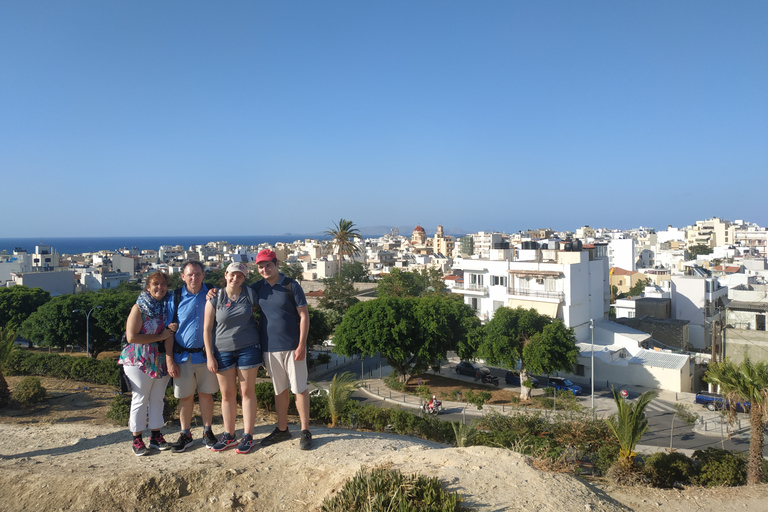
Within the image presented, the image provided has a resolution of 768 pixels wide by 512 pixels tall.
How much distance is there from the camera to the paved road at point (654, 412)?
2086 cm

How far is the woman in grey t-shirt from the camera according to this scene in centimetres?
616

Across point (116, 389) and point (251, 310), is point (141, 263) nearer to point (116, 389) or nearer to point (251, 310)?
point (116, 389)

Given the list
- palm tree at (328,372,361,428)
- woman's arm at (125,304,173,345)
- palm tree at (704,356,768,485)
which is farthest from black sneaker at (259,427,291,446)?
palm tree at (704,356,768,485)

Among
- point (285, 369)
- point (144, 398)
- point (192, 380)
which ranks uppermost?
point (285, 369)

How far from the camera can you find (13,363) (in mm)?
16281

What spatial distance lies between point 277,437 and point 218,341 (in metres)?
1.64

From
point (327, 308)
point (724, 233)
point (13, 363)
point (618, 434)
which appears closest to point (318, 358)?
point (327, 308)

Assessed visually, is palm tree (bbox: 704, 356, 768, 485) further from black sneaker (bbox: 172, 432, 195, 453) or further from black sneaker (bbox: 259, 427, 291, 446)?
black sneaker (bbox: 172, 432, 195, 453)

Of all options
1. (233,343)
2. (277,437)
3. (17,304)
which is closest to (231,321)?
(233,343)

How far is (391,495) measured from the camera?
5.12 metres

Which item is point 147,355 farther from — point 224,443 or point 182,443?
point 224,443

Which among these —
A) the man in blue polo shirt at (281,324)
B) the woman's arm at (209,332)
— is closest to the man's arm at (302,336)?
the man in blue polo shirt at (281,324)

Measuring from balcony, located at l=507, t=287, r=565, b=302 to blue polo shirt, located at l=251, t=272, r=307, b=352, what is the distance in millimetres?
32501

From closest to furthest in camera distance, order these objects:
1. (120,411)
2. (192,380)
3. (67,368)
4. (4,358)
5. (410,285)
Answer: (192,380)
(120,411)
(4,358)
(67,368)
(410,285)
